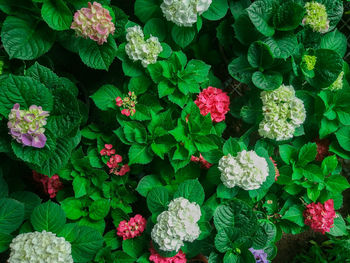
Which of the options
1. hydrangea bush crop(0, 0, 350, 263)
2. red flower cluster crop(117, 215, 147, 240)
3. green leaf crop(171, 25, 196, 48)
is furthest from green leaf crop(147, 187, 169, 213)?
green leaf crop(171, 25, 196, 48)

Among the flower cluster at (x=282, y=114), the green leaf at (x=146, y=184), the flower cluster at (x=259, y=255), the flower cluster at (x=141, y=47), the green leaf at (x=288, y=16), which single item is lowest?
the flower cluster at (x=259, y=255)

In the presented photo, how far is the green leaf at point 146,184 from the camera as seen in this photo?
148cm

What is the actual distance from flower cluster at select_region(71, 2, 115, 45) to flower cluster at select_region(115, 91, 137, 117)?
0.93 ft

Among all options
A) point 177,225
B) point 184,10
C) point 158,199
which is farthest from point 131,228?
point 184,10

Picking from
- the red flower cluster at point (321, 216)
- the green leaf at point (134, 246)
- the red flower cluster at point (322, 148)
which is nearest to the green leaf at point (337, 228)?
the red flower cluster at point (321, 216)

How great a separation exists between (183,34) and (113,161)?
65cm

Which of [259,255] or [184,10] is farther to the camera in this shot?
[259,255]

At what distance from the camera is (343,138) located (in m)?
1.63

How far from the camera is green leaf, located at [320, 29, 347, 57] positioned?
5.33 feet

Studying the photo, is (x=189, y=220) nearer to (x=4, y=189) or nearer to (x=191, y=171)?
(x=191, y=171)

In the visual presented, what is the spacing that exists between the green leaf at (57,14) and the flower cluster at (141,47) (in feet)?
0.85

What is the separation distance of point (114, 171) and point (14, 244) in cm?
49

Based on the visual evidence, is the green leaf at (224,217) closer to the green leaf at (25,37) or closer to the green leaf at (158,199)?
the green leaf at (158,199)

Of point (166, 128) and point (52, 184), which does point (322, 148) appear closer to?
point (166, 128)
